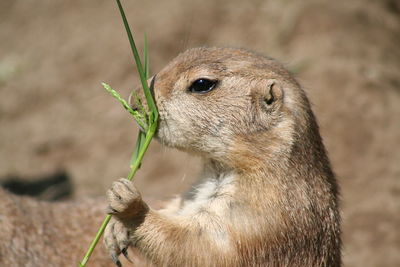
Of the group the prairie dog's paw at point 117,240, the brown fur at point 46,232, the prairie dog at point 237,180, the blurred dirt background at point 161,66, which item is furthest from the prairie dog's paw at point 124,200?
the blurred dirt background at point 161,66

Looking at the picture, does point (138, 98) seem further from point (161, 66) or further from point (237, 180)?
point (161, 66)

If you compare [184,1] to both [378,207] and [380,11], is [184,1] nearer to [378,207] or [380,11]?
[380,11]

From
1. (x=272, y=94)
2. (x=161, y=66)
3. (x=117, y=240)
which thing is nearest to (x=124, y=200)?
(x=117, y=240)

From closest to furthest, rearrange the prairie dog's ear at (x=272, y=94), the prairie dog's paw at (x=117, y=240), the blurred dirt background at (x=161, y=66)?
the prairie dog's paw at (x=117, y=240) < the prairie dog's ear at (x=272, y=94) < the blurred dirt background at (x=161, y=66)

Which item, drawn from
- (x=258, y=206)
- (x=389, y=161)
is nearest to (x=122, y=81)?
(x=389, y=161)

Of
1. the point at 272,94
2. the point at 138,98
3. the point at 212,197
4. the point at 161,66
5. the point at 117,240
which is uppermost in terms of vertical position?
the point at 161,66

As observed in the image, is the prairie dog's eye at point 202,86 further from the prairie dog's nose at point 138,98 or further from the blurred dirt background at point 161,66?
the blurred dirt background at point 161,66

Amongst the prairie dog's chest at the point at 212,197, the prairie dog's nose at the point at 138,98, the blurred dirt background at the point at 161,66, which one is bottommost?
the prairie dog's chest at the point at 212,197
